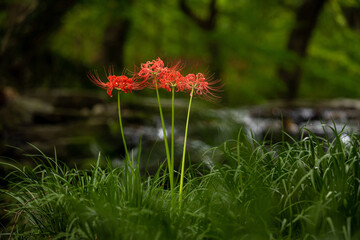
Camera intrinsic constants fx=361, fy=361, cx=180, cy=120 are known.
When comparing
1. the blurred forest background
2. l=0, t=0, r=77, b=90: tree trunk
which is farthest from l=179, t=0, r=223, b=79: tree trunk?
l=0, t=0, r=77, b=90: tree trunk

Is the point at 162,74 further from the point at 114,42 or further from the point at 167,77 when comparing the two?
the point at 114,42

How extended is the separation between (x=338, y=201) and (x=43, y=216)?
1679 mm

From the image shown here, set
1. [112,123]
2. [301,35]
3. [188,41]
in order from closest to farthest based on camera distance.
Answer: [112,123], [301,35], [188,41]

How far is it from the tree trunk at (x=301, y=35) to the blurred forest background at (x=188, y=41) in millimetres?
24

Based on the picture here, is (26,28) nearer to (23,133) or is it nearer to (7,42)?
(7,42)

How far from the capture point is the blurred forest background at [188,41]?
17.9 ft

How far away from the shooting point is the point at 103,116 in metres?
6.62

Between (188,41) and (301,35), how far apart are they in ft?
9.61

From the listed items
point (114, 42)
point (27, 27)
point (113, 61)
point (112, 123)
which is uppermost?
point (27, 27)

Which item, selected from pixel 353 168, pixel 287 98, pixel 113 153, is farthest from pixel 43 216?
pixel 287 98

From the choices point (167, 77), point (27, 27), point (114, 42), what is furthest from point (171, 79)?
point (114, 42)

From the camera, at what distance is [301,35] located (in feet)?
30.6

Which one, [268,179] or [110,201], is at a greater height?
[268,179]

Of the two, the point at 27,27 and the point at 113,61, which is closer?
the point at 27,27
